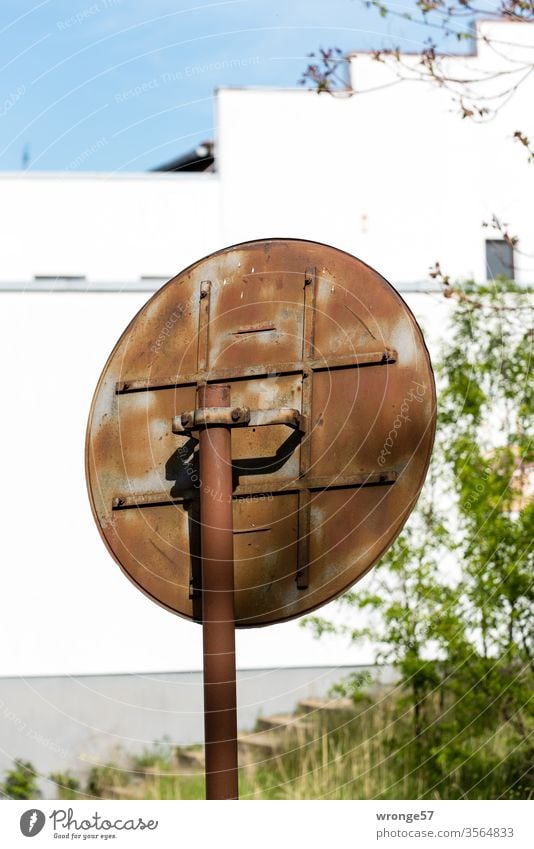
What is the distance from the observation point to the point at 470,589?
587cm

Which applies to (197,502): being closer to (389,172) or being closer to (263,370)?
(263,370)

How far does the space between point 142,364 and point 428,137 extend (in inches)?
313

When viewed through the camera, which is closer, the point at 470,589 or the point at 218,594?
the point at 218,594

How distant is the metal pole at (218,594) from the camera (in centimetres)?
283

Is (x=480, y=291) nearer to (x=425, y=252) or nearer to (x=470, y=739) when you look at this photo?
(x=470, y=739)

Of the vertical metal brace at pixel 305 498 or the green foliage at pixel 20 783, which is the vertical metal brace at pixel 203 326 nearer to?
the vertical metal brace at pixel 305 498

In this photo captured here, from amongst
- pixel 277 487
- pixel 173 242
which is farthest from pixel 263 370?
pixel 173 242

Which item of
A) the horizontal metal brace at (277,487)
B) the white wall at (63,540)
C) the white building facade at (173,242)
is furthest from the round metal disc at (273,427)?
Result: the white wall at (63,540)

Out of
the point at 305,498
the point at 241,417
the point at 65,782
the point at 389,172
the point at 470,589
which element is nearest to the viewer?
the point at 241,417

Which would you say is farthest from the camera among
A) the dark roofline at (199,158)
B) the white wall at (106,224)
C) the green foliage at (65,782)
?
the dark roofline at (199,158)

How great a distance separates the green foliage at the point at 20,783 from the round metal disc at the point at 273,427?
346 centimetres

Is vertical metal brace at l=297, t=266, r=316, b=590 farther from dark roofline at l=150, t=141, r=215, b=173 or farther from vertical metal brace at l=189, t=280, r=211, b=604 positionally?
dark roofline at l=150, t=141, r=215, b=173

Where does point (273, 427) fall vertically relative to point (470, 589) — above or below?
below

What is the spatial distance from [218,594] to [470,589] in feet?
10.6
